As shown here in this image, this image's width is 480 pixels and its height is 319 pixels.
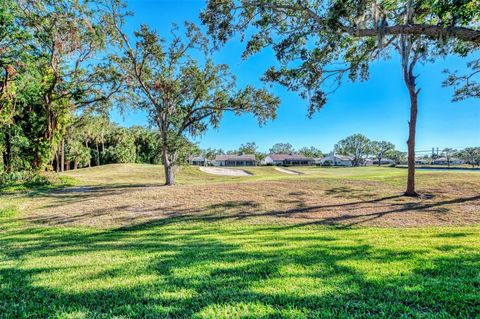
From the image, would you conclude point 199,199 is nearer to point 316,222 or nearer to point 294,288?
point 316,222

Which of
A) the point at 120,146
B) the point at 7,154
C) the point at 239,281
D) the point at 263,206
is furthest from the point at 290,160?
the point at 239,281

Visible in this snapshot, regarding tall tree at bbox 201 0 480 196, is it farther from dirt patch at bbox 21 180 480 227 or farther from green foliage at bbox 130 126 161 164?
green foliage at bbox 130 126 161 164

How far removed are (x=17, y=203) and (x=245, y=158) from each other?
71.2 metres

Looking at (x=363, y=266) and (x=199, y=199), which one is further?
(x=199, y=199)

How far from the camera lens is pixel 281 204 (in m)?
10.4

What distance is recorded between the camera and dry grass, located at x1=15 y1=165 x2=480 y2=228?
27.7ft

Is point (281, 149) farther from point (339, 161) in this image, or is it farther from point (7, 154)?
point (7, 154)

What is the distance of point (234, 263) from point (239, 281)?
2.37ft

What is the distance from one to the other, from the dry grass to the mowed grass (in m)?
0.11

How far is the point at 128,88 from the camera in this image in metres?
15.8

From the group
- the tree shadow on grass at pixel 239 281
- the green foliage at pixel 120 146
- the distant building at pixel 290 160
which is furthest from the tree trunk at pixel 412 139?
the distant building at pixel 290 160

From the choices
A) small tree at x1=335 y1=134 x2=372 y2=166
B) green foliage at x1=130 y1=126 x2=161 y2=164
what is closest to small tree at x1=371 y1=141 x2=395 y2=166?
small tree at x1=335 y1=134 x2=372 y2=166

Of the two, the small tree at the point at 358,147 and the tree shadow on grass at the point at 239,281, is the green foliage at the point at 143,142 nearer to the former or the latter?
the tree shadow on grass at the point at 239,281

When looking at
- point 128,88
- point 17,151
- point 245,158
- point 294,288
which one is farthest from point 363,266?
point 245,158
